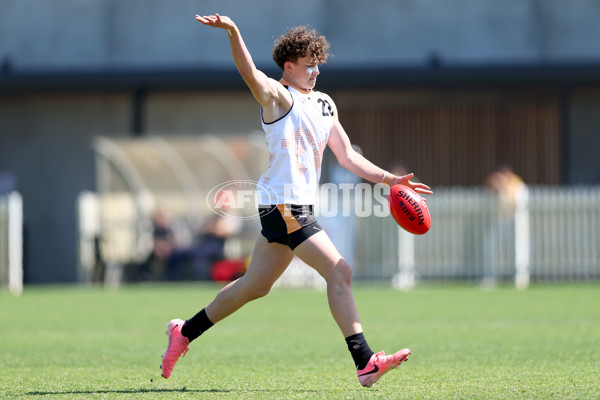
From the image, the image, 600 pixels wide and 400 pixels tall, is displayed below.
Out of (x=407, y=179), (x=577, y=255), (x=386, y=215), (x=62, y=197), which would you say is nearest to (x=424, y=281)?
(x=386, y=215)

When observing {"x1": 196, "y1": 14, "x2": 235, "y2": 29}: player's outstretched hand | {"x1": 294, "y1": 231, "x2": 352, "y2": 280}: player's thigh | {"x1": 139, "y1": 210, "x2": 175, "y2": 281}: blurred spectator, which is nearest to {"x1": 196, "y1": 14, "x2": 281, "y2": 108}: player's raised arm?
{"x1": 196, "y1": 14, "x2": 235, "y2": 29}: player's outstretched hand

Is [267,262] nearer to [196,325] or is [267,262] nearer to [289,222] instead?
[289,222]

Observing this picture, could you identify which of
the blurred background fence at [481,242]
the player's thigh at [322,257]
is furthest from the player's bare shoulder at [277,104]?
the blurred background fence at [481,242]

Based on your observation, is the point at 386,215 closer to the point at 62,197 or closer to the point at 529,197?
the point at 529,197

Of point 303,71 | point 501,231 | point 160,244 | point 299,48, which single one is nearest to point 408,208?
point 303,71

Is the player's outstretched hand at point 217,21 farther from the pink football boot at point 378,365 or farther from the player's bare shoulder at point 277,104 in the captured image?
the pink football boot at point 378,365

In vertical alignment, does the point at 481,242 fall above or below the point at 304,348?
above

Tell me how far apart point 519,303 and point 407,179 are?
7672 mm

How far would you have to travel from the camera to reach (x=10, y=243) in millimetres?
18828

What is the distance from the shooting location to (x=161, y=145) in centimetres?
2127

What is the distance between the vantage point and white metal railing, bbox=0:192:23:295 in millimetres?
18766

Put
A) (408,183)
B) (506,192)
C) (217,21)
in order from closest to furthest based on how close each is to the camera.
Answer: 1. (217,21)
2. (408,183)
3. (506,192)

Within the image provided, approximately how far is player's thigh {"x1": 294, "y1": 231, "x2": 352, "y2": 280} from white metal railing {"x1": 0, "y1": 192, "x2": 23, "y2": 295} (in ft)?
44.2

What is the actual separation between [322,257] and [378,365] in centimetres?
71
